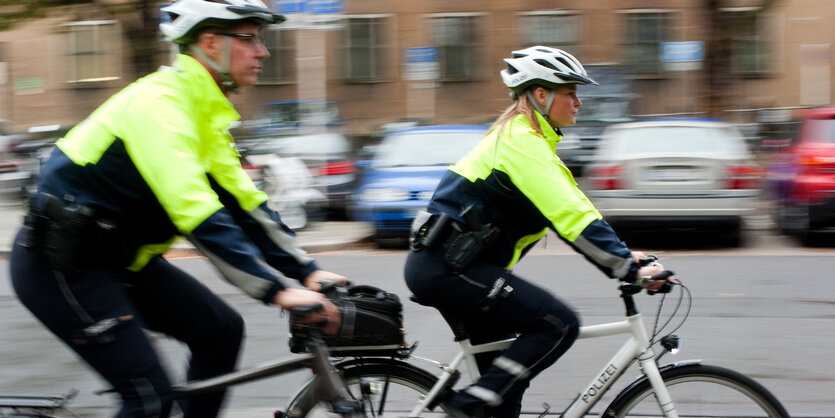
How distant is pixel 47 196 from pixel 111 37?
29909 mm

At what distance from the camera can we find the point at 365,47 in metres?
30.5

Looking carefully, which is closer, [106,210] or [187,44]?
[106,210]

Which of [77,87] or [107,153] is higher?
[107,153]

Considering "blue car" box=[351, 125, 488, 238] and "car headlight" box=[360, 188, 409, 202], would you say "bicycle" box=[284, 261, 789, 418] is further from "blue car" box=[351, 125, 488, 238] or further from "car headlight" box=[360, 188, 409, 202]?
"car headlight" box=[360, 188, 409, 202]

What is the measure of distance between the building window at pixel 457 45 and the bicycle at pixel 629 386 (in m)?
26.9

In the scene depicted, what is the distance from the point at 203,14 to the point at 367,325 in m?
1.05

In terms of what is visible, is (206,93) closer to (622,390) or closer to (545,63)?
(545,63)

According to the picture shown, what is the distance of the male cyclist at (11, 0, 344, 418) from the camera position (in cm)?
280

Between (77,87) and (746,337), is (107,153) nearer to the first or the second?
(746,337)

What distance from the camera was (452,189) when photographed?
3.53 meters

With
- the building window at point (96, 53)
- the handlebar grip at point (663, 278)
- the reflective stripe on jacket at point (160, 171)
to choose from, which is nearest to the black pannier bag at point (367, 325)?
the reflective stripe on jacket at point (160, 171)

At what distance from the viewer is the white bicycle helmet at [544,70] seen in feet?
11.8

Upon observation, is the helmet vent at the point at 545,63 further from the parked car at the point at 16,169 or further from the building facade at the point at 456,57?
the building facade at the point at 456,57

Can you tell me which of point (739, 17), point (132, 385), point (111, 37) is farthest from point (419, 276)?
point (111, 37)
